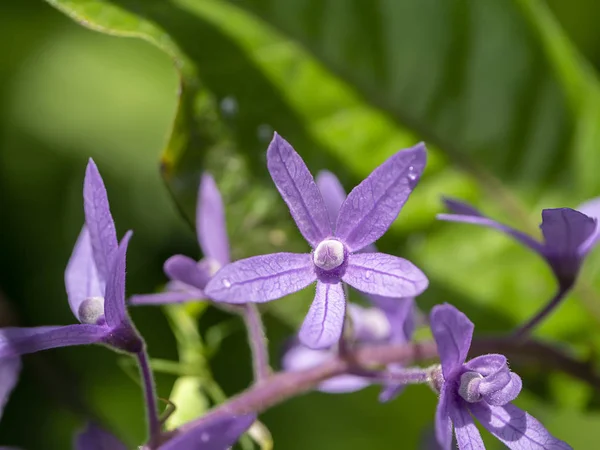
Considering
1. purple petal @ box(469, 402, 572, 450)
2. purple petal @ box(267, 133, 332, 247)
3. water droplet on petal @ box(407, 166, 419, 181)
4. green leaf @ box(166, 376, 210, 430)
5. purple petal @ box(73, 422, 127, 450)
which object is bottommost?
green leaf @ box(166, 376, 210, 430)

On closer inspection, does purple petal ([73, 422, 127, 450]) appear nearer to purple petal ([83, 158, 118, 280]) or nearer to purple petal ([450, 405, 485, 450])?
purple petal ([83, 158, 118, 280])

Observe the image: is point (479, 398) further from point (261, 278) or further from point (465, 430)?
point (261, 278)

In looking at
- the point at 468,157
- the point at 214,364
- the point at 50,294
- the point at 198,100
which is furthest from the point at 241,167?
→ the point at 50,294

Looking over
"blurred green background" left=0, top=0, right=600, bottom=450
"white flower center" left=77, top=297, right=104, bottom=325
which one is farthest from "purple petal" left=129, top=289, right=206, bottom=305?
"blurred green background" left=0, top=0, right=600, bottom=450

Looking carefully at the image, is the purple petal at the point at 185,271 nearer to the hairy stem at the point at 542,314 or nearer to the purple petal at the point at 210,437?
the purple petal at the point at 210,437

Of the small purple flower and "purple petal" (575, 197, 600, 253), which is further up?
"purple petal" (575, 197, 600, 253)

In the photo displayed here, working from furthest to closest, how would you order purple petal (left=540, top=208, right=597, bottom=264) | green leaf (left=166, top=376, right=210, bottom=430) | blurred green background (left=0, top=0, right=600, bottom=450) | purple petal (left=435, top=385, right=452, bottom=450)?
blurred green background (left=0, top=0, right=600, bottom=450) < green leaf (left=166, top=376, right=210, bottom=430) < purple petal (left=540, top=208, right=597, bottom=264) < purple petal (left=435, top=385, right=452, bottom=450)

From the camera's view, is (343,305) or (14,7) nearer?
(343,305)

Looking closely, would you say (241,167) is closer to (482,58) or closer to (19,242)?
(482,58)
